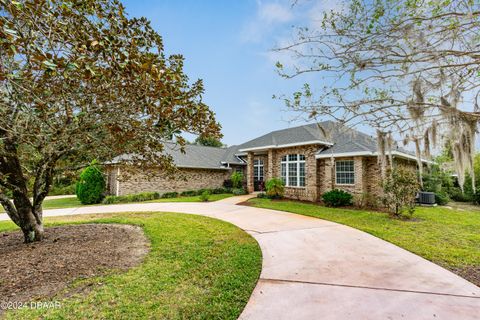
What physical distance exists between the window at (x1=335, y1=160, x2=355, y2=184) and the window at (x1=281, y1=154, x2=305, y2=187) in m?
1.97

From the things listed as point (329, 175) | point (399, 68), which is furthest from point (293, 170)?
point (399, 68)

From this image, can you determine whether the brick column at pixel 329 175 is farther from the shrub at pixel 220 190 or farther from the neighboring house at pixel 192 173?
the neighboring house at pixel 192 173

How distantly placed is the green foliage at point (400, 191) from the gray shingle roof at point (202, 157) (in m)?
12.2

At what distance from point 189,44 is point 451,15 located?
4.95 m

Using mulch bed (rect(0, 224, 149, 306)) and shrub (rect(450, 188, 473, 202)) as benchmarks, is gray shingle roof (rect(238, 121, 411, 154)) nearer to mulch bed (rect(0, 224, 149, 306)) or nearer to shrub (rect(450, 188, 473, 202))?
shrub (rect(450, 188, 473, 202))

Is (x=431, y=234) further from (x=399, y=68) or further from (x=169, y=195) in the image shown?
(x=169, y=195)

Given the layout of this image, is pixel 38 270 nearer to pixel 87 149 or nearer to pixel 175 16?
pixel 87 149

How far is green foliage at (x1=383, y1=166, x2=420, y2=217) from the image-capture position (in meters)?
8.33

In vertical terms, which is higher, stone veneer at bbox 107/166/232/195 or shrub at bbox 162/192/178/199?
stone veneer at bbox 107/166/232/195

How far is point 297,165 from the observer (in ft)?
46.0

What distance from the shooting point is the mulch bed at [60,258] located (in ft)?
11.5

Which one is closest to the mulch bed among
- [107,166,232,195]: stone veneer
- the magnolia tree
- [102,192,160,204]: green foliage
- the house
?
the house

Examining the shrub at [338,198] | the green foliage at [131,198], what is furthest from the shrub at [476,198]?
the green foliage at [131,198]

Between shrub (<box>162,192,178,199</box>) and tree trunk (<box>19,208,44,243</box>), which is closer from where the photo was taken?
tree trunk (<box>19,208,44,243</box>)
